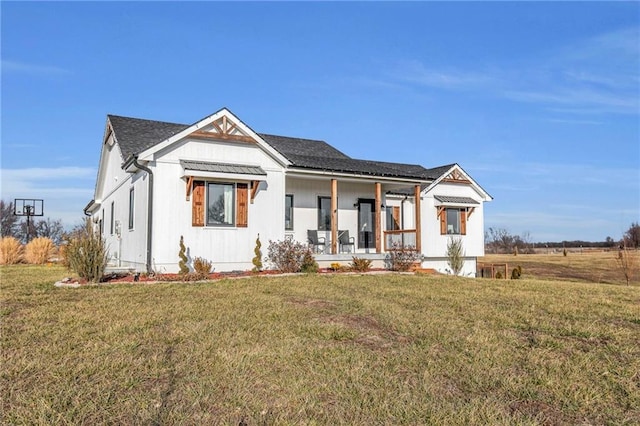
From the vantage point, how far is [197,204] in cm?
1228

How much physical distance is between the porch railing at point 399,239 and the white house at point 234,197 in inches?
1.8

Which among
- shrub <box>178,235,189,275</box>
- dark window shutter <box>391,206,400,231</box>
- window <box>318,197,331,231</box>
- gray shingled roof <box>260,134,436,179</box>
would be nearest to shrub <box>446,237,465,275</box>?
dark window shutter <box>391,206,400,231</box>

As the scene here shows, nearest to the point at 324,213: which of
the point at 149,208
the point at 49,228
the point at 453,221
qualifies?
the point at 149,208

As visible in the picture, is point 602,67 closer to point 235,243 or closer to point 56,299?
point 235,243

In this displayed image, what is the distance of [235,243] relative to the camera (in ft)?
41.9

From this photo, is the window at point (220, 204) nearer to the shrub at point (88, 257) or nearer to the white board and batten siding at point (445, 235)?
the shrub at point (88, 257)

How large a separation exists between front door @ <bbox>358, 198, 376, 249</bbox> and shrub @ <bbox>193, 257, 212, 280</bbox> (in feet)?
22.9

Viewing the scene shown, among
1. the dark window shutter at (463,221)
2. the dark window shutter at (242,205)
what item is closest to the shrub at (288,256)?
the dark window shutter at (242,205)

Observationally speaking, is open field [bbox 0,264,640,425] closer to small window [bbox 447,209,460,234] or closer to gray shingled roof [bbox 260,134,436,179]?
gray shingled roof [bbox 260,134,436,179]

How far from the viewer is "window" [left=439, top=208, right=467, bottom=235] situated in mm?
19438

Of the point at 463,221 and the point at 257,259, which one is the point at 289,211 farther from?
the point at 463,221

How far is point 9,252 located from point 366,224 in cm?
1650

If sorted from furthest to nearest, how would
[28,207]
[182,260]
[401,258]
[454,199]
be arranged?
[28,207] < [454,199] < [401,258] < [182,260]

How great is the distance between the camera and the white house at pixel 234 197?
39.6 feet
